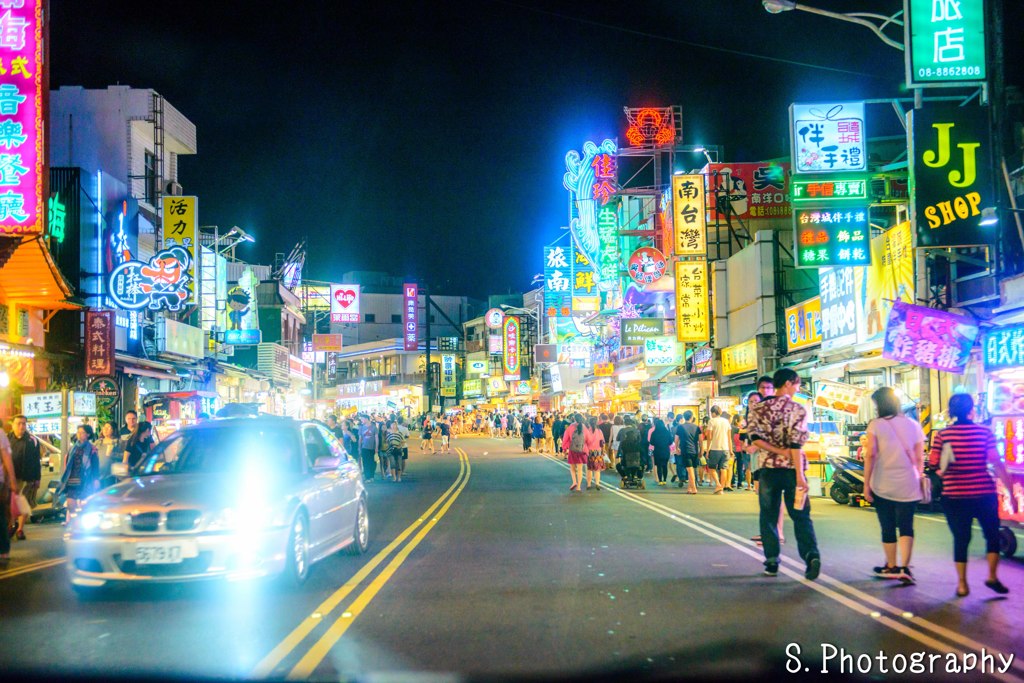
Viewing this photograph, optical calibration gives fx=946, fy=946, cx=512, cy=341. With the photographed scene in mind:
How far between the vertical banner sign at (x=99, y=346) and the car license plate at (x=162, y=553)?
710 inches

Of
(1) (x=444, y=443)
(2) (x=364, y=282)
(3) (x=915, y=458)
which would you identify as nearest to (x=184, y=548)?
(3) (x=915, y=458)

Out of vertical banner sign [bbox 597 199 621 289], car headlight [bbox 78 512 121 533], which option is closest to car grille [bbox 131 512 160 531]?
car headlight [bbox 78 512 121 533]

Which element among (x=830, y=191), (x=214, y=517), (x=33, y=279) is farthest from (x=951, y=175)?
(x=33, y=279)

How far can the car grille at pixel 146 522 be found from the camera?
8055 mm

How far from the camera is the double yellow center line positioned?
20.0 ft

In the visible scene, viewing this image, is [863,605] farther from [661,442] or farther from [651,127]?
[651,127]

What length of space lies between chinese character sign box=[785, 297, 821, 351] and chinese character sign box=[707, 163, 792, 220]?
7365 millimetres

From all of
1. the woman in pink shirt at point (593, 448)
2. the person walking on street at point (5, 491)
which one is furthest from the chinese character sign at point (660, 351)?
the person walking on street at point (5, 491)

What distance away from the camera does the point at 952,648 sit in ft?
21.2

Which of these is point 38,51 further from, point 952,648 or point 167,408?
point 952,648

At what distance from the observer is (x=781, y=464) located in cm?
920

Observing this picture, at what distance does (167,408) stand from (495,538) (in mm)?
17293

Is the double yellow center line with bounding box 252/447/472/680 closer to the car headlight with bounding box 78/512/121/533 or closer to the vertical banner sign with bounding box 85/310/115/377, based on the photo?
the car headlight with bounding box 78/512/121/533

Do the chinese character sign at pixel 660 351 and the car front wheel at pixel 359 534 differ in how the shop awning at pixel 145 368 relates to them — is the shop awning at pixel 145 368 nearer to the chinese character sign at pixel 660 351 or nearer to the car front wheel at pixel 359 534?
the car front wheel at pixel 359 534
